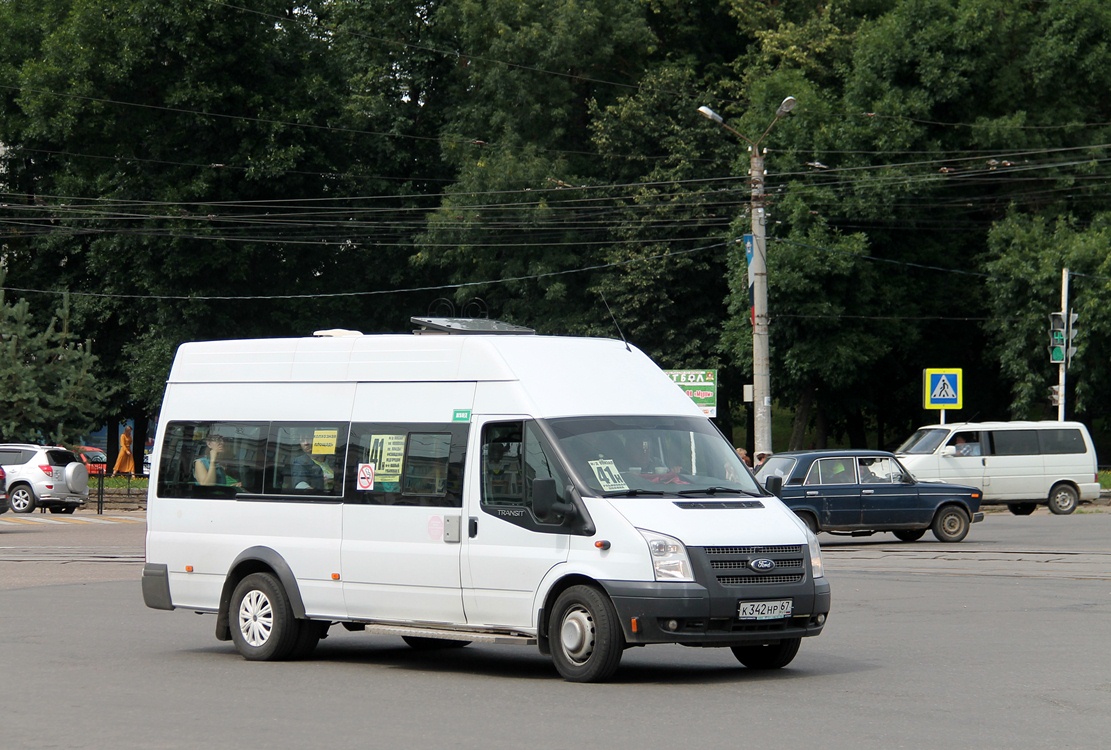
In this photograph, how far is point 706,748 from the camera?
825 cm

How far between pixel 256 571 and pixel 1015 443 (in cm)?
2582

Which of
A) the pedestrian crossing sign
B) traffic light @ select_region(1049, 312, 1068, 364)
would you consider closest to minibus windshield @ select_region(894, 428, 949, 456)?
the pedestrian crossing sign

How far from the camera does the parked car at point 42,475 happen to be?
1613 inches

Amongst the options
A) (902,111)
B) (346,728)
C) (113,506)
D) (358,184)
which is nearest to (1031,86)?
(902,111)

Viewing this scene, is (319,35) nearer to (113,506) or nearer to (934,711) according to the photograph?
(113,506)

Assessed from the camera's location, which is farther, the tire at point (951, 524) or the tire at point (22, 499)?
the tire at point (22, 499)

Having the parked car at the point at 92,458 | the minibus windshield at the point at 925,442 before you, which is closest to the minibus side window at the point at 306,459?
the minibus windshield at the point at 925,442

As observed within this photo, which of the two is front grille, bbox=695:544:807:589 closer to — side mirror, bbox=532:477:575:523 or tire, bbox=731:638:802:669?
tire, bbox=731:638:802:669

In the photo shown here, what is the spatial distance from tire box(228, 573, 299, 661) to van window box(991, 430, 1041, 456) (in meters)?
25.4

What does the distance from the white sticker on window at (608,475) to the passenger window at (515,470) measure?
0.23 m

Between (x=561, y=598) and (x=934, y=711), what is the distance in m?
2.75

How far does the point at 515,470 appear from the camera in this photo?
11.6 meters

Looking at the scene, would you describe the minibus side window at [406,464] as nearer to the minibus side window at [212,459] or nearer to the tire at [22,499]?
the minibus side window at [212,459]

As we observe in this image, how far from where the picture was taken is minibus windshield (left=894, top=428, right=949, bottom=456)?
1372 inches
